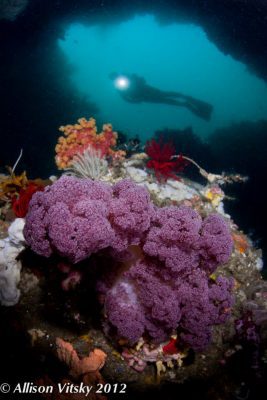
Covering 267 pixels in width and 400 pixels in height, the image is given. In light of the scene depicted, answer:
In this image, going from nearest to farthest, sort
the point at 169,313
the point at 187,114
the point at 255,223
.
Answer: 1. the point at 169,313
2. the point at 255,223
3. the point at 187,114

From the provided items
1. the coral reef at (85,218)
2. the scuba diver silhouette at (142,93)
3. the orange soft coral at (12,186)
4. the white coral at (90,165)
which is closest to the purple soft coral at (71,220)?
the coral reef at (85,218)

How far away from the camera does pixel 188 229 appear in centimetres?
317

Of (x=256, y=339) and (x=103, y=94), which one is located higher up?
(x=103, y=94)

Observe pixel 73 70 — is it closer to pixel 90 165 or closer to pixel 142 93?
pixel 142 93

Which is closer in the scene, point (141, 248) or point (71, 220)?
point (71, 220)

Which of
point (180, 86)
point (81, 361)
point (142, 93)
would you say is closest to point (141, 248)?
point (81, 361)

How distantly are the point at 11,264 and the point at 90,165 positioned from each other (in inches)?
98.2

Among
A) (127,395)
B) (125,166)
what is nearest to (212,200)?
(125,166)

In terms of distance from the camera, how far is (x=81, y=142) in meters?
6.68

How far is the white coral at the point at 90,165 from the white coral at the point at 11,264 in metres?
1.97

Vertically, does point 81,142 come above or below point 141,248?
above

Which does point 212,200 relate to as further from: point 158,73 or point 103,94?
point 158,73

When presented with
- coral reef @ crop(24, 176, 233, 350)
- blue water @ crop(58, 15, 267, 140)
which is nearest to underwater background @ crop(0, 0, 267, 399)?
coral reef @ crop(24, 176, 233, 350)

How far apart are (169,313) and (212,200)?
132 inches
